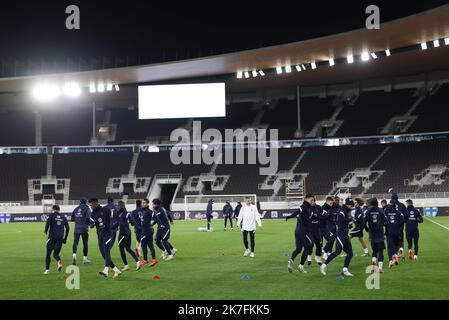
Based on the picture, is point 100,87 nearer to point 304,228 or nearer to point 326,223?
point 326,223

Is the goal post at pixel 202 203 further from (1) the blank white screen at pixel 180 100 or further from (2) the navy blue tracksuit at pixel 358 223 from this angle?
(2) the navy blue tracksuit at pixel 358 223

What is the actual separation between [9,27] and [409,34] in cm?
3411

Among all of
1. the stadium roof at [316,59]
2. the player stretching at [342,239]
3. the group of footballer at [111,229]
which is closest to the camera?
the player stretching at [342,239]

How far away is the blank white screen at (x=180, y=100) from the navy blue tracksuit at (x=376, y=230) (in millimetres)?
36060

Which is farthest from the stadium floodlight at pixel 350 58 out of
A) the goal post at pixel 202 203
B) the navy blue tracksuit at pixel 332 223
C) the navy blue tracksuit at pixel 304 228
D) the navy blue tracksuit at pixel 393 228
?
the navy blue tracksuit at pixel 304 228

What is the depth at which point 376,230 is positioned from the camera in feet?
50.1

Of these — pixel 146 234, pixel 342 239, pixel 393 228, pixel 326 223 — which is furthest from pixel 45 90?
pixel 342 239

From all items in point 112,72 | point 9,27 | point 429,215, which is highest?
point 9,27

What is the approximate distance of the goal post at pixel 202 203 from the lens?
53125 millimetres

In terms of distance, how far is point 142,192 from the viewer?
57938 mm

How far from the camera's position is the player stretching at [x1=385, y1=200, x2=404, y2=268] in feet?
56.2

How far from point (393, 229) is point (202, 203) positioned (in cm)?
3787
